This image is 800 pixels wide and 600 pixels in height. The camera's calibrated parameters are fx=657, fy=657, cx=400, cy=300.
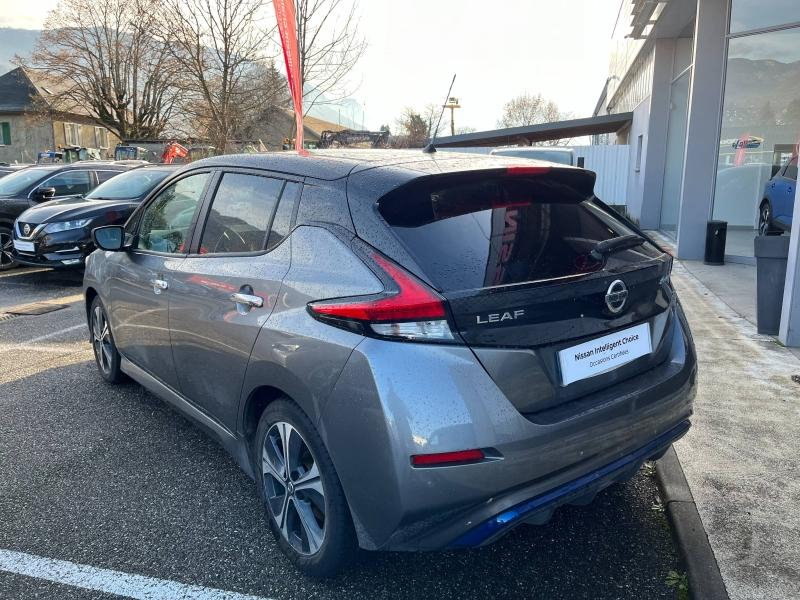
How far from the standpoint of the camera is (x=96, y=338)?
17.2 feet

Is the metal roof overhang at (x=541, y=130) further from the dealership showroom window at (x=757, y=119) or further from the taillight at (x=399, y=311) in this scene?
the taillight at (x=399, y=311)

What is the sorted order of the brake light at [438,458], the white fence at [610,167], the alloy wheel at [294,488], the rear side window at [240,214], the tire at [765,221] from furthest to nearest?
1. the white fence at [610,167]
2. the tire at [765,221]
3. the rear side window at [240,214]
4. the alloy wheel at [294,488]
5. the brake light at [438,458]

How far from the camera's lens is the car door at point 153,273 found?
376 cm

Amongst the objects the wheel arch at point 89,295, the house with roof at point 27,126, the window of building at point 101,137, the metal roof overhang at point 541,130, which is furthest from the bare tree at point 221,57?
the window of building at point 101,137

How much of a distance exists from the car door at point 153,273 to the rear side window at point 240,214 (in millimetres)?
231

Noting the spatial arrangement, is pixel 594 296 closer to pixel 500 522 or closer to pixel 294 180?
pixel 500 522

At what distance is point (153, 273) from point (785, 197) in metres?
10.1

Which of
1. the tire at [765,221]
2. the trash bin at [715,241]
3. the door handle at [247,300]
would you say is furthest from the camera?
the tire at [765,221]

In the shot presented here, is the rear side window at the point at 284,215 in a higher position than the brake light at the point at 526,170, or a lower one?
lower

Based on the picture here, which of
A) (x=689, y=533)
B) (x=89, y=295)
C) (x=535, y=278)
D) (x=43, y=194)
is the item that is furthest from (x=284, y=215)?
(x=43, y=194)

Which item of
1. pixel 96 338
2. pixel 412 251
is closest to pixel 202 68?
pixel 96 338

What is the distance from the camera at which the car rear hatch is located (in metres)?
2.30

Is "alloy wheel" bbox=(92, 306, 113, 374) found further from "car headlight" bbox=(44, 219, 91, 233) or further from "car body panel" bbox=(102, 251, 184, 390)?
"car headlight" bbox=(44, 219, 91, 233)

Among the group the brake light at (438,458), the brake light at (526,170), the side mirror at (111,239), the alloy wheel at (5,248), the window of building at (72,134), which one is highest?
the window of building at (72,134)
